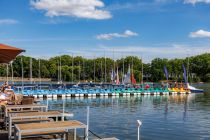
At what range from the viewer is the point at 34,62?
13850cm

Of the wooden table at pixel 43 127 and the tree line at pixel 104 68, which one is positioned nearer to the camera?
the wooden table at pixel 43 127

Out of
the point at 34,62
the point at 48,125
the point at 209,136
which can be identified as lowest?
the point at 209,136

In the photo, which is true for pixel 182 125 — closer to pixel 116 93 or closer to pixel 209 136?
pixel 209 136

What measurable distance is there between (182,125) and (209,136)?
567cm

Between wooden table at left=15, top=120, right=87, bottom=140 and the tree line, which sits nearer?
wooden table at left=15, top=120, right=87, bottom=140

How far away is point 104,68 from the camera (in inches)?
5600

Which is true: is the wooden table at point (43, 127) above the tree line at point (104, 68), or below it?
below

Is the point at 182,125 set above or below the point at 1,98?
below

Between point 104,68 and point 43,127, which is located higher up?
point 104,68

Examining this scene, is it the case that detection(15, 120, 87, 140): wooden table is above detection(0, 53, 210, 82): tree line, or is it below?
below

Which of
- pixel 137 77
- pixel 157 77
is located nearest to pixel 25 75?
pixel 137 77

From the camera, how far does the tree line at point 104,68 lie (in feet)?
450

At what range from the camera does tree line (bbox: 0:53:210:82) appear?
450 feet

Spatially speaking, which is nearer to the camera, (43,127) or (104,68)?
(43,127)
